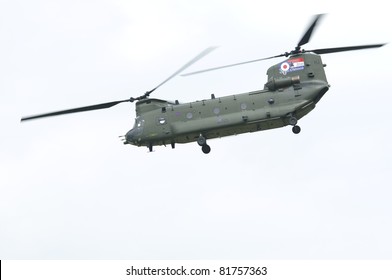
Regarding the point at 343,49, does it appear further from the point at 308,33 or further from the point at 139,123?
the point at 139,123

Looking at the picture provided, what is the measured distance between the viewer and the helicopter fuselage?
70938mm

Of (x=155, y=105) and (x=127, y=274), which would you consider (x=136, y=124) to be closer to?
(x=155, y=105)

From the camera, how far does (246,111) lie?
71.1 meters

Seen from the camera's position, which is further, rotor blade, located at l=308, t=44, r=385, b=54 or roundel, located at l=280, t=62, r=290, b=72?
roundel, located at l=280, t=62, r=290, b=72

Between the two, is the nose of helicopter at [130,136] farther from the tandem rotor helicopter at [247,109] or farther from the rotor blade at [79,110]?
the rotor blade at [79,110]

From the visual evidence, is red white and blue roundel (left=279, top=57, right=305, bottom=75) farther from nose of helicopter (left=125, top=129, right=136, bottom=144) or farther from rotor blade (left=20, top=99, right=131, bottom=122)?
rotor blade (left=20, top=99, right=131, bottom=122)

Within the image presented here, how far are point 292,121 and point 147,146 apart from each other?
411 inches

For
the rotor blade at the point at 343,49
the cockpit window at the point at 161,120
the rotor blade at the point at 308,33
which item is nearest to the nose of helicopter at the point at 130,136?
the cockpit window at the point at 161,120

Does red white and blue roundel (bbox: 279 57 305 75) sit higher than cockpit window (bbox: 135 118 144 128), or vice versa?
red white and blue roundel (bbox: 279 57 305 75)

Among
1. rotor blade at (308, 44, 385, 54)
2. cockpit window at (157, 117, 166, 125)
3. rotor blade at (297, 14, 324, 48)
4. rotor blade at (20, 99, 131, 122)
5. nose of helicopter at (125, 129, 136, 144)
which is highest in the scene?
rotor blade at (297, 14, 324, 48)

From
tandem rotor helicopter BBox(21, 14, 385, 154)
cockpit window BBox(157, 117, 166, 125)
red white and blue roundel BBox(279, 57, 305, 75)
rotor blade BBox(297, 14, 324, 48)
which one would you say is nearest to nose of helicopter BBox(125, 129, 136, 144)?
tandem rotor helicopter BBox(21, 14, 385, 154)

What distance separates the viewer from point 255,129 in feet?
236

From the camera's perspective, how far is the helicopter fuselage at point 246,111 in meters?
70.9

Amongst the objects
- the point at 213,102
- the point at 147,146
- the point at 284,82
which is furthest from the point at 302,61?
the point at 147,146
